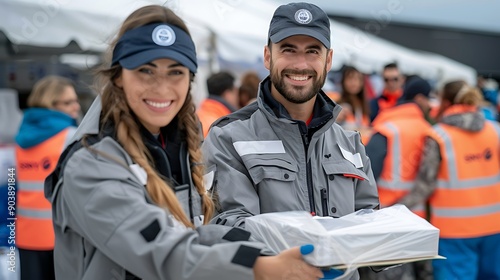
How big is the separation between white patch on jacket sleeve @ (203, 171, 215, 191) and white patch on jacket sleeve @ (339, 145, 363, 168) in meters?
0.57

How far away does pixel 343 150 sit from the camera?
2332 mm

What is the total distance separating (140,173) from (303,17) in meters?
1.01

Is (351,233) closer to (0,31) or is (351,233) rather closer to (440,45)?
(0,31)

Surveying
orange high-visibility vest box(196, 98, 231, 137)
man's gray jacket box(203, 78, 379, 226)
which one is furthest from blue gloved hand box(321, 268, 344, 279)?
orange high-visibility vest box(196, 98, 231, 137)

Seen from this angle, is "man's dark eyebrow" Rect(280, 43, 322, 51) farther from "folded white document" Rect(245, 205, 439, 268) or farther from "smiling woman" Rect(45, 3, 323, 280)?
"folded white document" Rect(245, 205, 439, 268)

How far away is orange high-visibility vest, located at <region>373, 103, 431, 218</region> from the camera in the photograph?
4.35 metres

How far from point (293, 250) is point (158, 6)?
2.85 ft

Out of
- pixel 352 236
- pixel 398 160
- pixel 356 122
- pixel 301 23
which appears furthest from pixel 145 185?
pixel 356 122

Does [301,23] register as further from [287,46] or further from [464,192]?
[464,192]

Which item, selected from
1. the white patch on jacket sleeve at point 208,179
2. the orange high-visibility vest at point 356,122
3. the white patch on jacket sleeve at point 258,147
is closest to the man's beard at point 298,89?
the white patch on jacket sleeve at point 258,147

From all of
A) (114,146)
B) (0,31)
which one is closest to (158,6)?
(114,146)

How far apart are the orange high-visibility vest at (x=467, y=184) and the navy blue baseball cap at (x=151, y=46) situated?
121 inches

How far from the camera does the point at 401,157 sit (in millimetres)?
4355

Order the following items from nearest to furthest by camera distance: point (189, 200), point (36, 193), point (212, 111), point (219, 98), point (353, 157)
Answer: point (189, 200)
point (353, 157)
point (36, 193)
point (212, 111)
point (219, 98)
